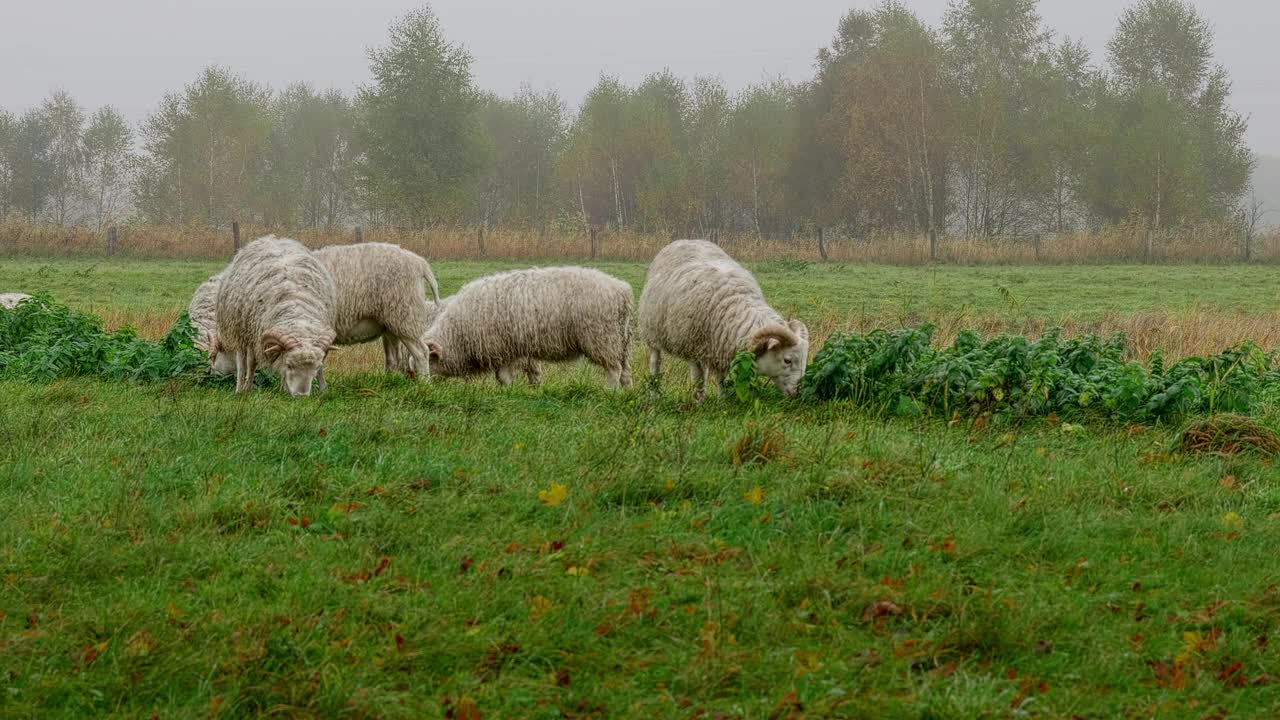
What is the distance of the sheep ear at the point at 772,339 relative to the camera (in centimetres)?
897

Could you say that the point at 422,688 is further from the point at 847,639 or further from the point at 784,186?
the point at 784,186

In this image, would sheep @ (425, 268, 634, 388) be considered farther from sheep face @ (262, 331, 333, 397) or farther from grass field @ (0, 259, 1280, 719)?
grass field @ (0, 259, 1280, 719)

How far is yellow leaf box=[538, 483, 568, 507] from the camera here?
18.5ft

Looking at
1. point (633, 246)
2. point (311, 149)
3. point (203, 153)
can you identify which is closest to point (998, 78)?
point (633, 246)

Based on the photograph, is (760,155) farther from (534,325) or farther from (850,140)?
(534,325)

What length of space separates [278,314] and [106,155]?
8152 cm

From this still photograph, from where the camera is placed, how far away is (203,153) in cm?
6328

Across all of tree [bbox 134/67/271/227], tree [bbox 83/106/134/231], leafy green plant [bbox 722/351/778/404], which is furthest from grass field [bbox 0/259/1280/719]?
→ tree [bbox 83/106/134/231]

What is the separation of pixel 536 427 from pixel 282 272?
3.68 m

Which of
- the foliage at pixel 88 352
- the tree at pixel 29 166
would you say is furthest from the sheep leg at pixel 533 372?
the tree at pixel 29 166

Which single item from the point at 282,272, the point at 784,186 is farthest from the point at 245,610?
the point at 784,186

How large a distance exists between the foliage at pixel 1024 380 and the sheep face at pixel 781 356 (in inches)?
10.6

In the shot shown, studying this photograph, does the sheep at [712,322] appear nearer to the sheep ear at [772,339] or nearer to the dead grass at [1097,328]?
the sheep ear at [772,339]

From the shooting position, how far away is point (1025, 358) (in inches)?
328
